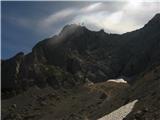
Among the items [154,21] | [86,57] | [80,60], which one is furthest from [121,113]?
[86,57]

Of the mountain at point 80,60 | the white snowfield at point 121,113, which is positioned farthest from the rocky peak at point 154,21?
the white snowfield at point 121,113

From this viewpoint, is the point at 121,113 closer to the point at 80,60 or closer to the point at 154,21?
the point at 80,60

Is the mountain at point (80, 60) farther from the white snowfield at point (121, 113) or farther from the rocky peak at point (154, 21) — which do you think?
the white snowfield at point (121, 113)

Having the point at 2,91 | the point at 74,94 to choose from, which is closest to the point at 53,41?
the point at 2,91

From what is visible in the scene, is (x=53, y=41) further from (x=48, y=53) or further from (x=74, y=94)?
(x=74, y=94)

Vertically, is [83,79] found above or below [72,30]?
below

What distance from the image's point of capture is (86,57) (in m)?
177

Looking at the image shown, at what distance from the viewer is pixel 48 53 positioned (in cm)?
17500

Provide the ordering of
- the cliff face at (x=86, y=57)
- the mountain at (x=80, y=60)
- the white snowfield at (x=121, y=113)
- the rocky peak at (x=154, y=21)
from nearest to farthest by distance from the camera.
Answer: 1. the white snowfield at (x=121, y=113)
2. the mountain at (x=80, y=60)
3. the cliff face at (x=86, y=57)
4. the rocky peak at (x=154, y=21)

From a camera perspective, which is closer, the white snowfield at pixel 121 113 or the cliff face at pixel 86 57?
the white snowfield at pixel 121 113

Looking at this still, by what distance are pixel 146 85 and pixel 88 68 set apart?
98919 mm

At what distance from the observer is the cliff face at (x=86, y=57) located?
6353 inches

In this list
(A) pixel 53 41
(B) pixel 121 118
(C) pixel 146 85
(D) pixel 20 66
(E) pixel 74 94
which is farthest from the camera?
(A) pixel 53 41

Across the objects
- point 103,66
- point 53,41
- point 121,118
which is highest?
point 53,41
